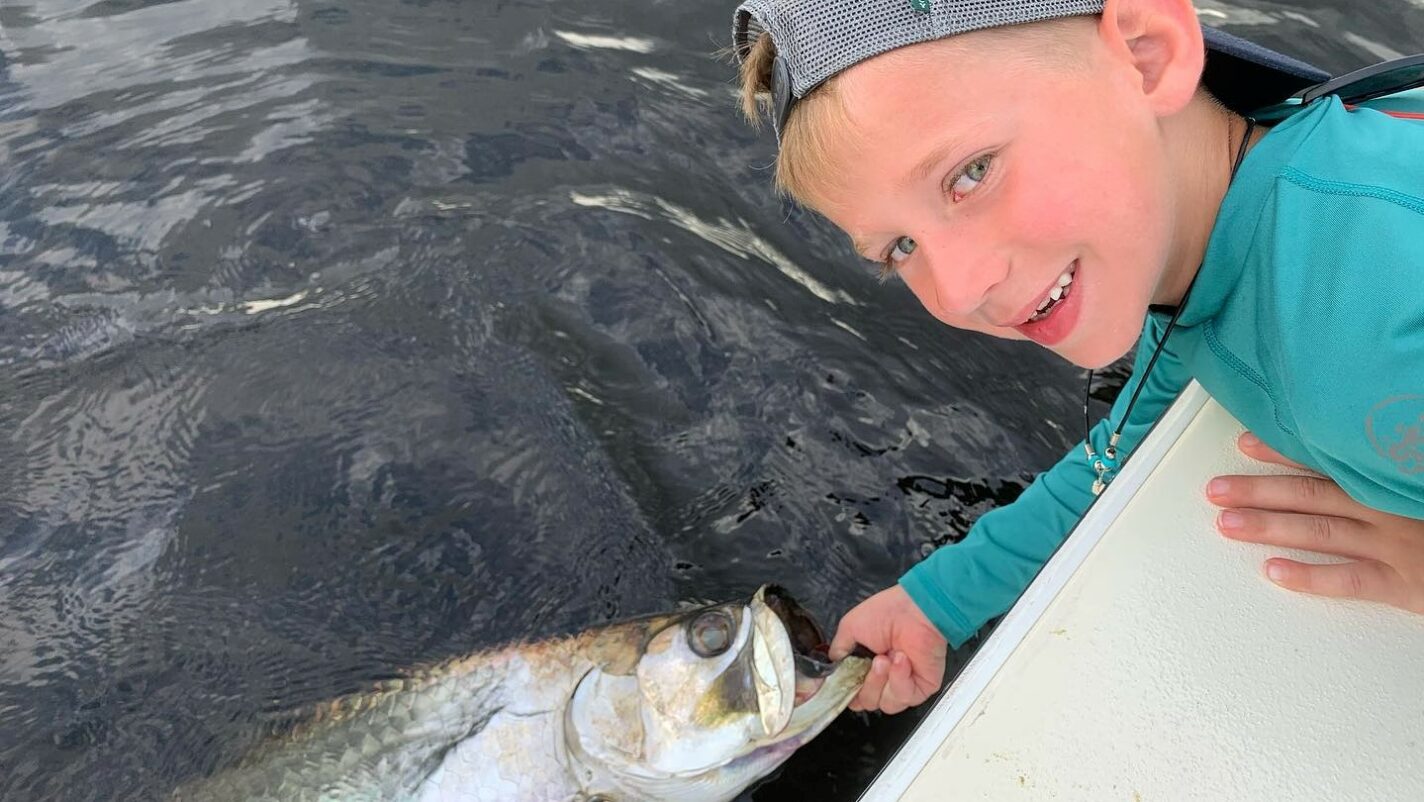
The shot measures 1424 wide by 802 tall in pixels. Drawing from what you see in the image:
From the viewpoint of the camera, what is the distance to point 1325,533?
70.8 inches

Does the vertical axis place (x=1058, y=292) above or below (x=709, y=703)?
above

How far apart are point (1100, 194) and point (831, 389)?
71.9 inches

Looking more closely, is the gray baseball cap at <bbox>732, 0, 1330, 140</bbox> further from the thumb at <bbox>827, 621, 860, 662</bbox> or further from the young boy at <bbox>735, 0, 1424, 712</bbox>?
the thumb at <bbox>827, 621, 860, 662</bbox>

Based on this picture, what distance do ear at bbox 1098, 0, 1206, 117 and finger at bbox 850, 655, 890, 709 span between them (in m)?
1.25

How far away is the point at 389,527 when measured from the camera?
306 centimetres

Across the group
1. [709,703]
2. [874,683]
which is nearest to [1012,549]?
[874,683]

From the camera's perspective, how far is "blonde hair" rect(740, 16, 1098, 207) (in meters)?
1.59

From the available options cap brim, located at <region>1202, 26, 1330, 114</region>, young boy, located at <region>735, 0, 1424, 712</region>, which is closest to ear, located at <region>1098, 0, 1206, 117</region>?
young boy, located at <region>735, 0, 1424, 712</region>

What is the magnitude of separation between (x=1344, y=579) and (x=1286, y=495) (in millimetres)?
170

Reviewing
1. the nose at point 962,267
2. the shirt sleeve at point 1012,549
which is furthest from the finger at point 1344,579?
the nose at point 962,267

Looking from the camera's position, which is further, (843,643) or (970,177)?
(843,643)

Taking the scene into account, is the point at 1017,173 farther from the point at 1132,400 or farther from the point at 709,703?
the point at 709,703

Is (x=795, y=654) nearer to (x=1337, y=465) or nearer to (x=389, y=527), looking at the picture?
(x=1337, y=465)

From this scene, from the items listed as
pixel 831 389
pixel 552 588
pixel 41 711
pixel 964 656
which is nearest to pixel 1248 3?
pixel 831 389
